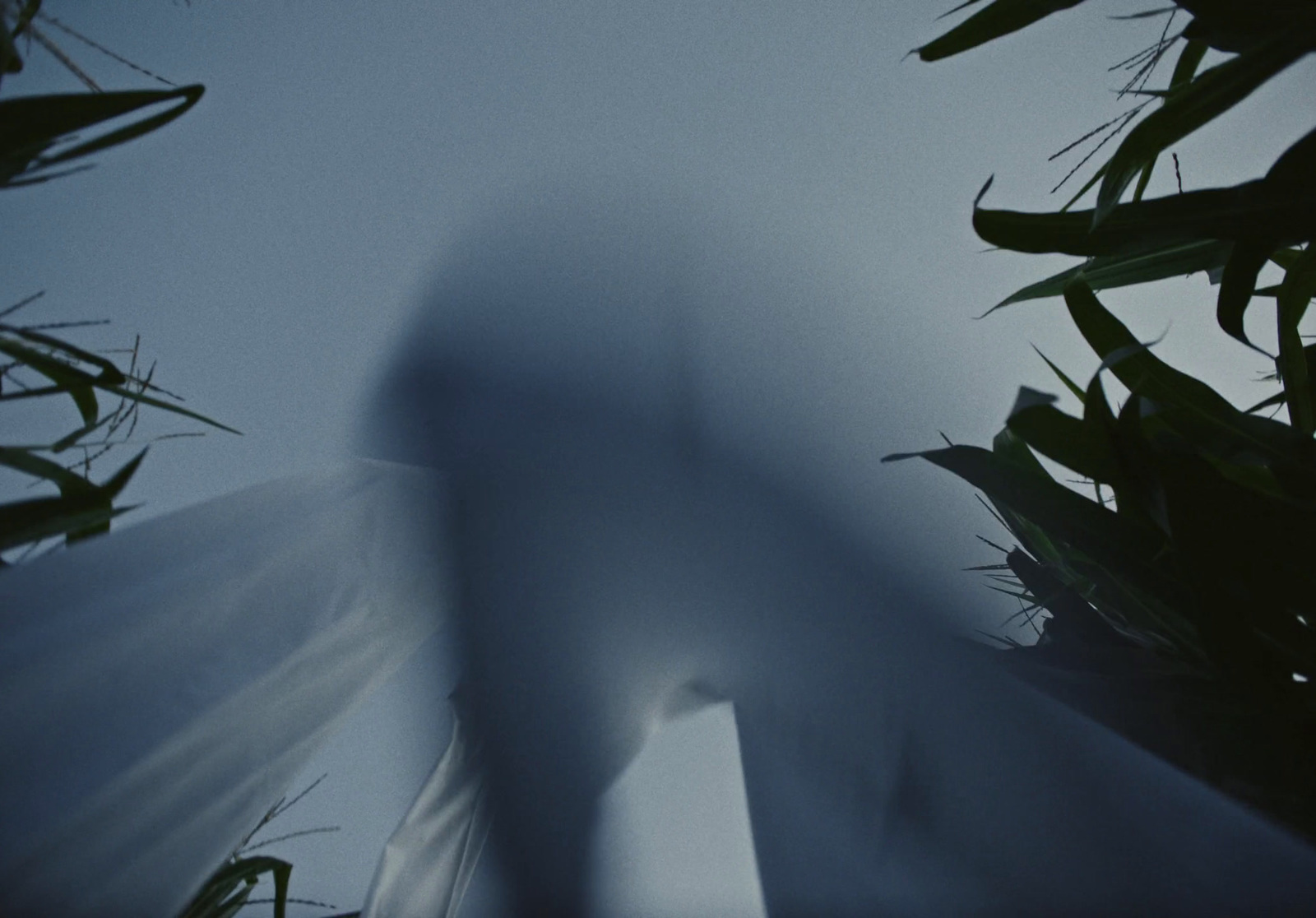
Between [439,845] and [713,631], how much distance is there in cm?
28

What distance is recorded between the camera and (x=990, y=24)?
0.39 metres

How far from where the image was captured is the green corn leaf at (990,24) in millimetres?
381

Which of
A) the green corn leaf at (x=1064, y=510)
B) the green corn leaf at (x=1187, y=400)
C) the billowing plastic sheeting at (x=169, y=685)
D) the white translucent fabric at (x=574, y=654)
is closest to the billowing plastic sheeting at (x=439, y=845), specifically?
the white translucent fabric at (x=574, y=654)

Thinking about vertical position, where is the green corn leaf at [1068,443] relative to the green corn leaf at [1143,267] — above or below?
below

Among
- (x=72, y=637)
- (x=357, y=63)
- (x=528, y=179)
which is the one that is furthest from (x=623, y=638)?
(x=357, y=63)

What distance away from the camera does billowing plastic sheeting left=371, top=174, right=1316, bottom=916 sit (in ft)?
1.20

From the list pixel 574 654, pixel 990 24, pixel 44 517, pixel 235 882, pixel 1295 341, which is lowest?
pixel 235 882

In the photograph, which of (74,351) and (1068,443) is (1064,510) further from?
(74,351)

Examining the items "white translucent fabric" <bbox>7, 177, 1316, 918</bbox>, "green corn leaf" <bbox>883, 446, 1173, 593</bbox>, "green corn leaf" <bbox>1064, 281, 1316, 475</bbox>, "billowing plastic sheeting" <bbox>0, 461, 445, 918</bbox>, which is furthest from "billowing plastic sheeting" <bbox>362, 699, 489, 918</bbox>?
"green corn leaf" <bbox>1064, 281, 1316, 475</bbox>

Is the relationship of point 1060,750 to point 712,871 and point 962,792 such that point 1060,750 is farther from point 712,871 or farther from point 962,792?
point 712,871

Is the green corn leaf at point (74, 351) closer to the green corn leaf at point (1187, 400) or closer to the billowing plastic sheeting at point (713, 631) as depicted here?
the billowing plastic sheeting at point (713, 631)

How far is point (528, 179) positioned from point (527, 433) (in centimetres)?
32

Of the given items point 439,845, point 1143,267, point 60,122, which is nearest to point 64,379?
point 60,122

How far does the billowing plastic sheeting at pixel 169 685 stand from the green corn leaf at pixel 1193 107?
45cm
